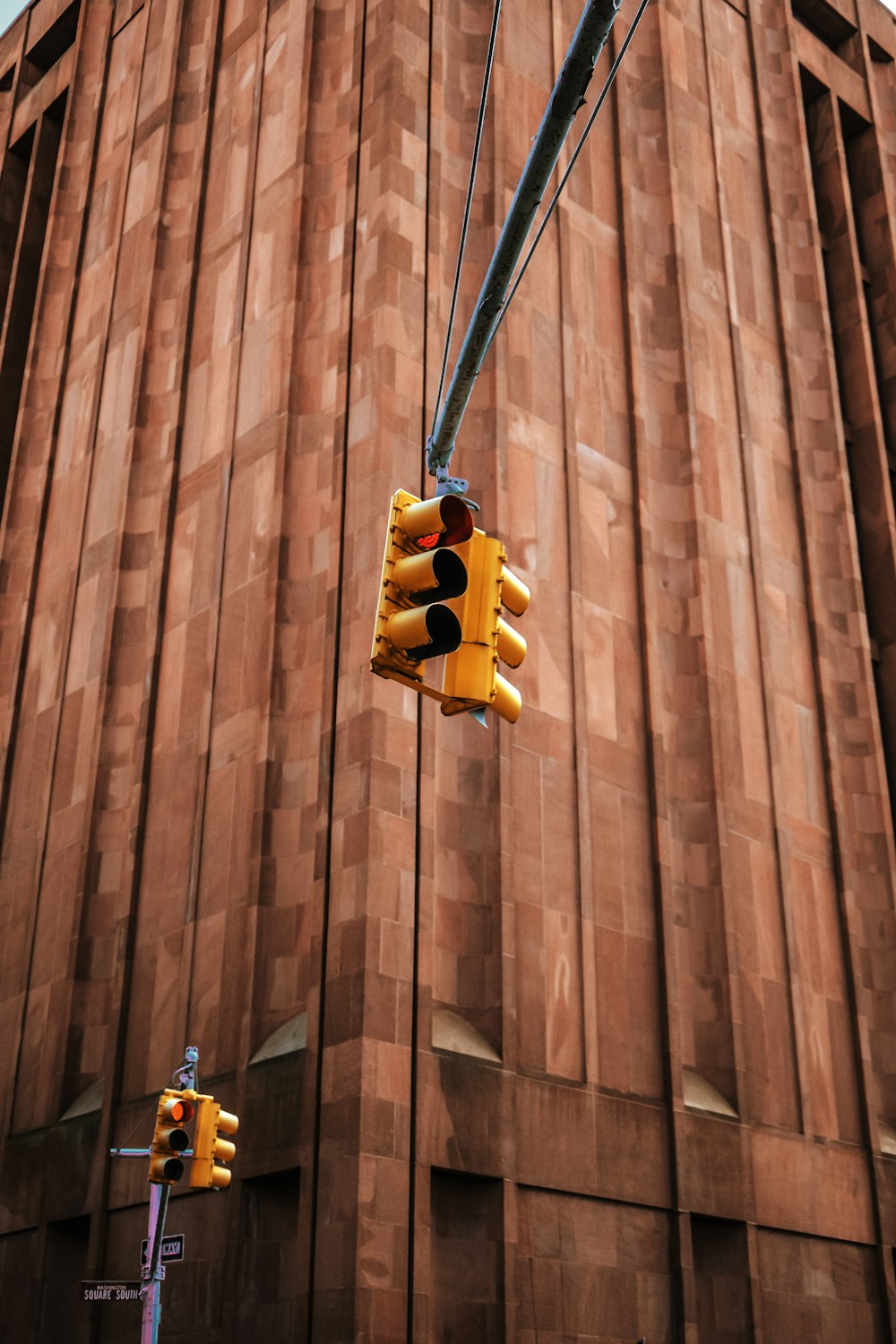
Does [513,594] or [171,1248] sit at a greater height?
[513,594]

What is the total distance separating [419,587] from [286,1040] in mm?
13404

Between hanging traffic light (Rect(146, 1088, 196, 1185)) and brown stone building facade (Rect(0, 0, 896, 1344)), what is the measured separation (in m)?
2.80

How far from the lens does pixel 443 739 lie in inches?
913

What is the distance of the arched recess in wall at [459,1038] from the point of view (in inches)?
831

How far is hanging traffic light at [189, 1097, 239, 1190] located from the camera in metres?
17.5

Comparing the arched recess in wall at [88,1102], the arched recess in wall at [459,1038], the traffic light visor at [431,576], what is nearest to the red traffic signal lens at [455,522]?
the traffic light visor at [431,576]

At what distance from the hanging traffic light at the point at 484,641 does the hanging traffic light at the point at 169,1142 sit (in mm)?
9355

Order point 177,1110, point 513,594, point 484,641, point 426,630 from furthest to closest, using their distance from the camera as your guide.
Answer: point 177,1110 → point 513,594 → point 484,641 → point 426,630

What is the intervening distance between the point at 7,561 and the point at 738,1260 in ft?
68.4

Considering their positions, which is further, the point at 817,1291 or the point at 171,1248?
the point at 817,1291

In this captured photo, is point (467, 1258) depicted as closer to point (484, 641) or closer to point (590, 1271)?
point (590, 1271)

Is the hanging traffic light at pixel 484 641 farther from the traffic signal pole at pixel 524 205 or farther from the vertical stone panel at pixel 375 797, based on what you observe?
the vertical stone panel at pixel 375 797

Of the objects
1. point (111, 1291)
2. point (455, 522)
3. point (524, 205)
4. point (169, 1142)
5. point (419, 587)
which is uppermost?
point (524, 205)

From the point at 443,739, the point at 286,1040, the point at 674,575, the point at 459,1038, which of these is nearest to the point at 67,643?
the point at 443,739
